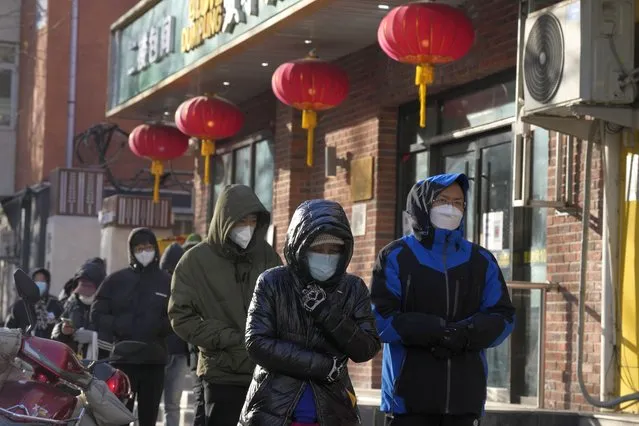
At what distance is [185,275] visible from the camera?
8156 mm

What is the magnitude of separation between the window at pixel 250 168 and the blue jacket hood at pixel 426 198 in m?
11.4

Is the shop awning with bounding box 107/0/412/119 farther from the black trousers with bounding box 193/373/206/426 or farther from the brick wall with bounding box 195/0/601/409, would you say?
the black trousers with bounding box 193/373/206/426

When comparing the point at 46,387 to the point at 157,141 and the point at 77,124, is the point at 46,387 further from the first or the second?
the point at 77,124

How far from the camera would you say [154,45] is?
63.0 feet

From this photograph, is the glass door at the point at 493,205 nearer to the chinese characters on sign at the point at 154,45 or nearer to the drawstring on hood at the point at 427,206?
Answer: the chinese characters on sign at the point at 154,45

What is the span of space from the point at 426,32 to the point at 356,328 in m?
6.33

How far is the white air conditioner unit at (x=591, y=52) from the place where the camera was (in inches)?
405

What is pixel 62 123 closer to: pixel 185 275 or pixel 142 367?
pixel 142 367

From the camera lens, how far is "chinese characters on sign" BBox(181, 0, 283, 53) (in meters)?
15.2

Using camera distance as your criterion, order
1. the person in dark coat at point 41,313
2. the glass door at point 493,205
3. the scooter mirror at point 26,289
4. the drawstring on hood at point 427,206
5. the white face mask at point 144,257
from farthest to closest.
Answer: the person in dark coat at point 41,313 → the glass door at point 493,205 → the white face mask at point 144,257 → the scooter mirror at point 26,289 → the drawstring on hood at point 427,206

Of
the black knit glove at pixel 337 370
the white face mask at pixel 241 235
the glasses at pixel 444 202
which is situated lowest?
the black knit glove at pixel 337 370

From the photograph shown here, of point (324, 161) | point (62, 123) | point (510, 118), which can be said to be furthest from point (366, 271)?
point (62, 123)

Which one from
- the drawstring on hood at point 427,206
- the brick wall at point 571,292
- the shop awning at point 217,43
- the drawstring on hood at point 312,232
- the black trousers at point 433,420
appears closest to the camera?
the drawstring on hood at point 312,232

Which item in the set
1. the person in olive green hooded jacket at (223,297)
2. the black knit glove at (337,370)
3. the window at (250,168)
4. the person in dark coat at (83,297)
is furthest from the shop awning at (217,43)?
the black knit glove at (337,370)
